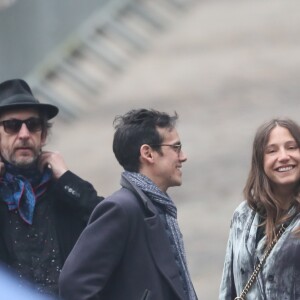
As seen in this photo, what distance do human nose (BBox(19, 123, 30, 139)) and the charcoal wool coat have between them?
0.99m

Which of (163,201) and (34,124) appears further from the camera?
(34,124)

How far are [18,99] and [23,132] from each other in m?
0.18

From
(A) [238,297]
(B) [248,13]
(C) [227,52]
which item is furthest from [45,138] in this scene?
(B) [248,13]

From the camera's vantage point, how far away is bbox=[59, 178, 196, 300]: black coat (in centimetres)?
568

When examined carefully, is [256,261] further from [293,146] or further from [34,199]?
[34,199]

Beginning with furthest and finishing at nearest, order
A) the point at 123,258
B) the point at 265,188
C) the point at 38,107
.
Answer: the point at 38,107
the point at 265,188
the point at 123,258

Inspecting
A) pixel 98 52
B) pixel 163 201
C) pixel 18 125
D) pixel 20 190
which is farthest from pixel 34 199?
pixel 98 52

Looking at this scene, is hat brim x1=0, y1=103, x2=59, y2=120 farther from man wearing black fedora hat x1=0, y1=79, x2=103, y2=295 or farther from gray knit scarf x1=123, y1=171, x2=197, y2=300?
gray knit scarf x1=123, y1=171, x2=197, y2=300

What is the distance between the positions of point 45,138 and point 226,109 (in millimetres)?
9409

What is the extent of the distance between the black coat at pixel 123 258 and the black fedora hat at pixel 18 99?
30.6 inches

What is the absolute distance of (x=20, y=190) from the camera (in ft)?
20.7

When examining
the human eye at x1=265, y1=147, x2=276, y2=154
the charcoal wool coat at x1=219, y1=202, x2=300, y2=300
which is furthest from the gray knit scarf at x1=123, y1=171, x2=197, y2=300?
the human eye at x1=265, y1=147, x2=276, y2=154

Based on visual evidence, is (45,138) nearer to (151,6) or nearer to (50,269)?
(50,269)

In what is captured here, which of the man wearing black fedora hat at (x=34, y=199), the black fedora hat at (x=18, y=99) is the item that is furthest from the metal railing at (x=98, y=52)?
the man wearing black fedora hat at (x=34, y=199)
